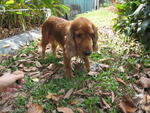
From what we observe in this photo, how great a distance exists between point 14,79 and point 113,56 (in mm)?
2922

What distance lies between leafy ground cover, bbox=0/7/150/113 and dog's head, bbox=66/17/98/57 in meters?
0.56

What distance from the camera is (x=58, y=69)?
3574 mm

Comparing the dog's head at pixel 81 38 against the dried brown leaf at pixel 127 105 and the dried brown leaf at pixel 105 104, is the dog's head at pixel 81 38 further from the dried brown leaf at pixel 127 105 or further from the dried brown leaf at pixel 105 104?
the dried brown leaf at pixel 127 105

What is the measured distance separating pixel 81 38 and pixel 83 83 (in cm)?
76

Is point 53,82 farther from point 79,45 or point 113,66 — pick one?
point 113,66

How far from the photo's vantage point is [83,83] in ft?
9.84

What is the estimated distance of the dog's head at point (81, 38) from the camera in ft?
9.20

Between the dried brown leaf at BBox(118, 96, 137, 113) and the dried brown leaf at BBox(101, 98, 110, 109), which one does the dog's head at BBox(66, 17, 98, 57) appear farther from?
the dried brown leaf at BBox(118, 96, 137, 113)

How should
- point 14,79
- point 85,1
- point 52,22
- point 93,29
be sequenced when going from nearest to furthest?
point 14,79, point 93,29, point 52,22, point 85,1

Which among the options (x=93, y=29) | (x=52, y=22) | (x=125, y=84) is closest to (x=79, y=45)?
(x=93, y=29)

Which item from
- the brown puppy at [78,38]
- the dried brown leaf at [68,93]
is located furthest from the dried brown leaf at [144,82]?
the dried brown leaf at [68,93]

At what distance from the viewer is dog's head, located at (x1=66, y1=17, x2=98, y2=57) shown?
2.80m

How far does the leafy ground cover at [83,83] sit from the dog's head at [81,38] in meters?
0.56

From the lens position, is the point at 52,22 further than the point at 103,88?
Yes
